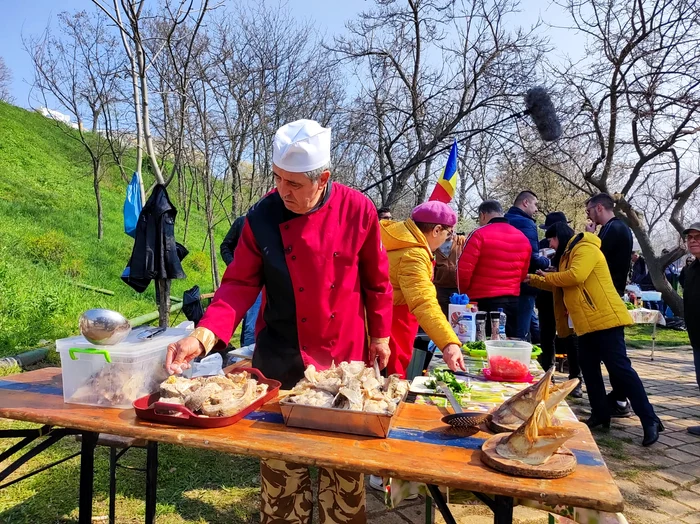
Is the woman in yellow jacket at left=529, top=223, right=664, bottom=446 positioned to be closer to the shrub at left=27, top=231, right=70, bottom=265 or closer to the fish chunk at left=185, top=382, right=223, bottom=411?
the fish chunk at left=185, top=382, right=223, bottom=411

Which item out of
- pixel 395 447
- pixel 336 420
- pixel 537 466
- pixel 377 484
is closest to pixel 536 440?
pixel 537 466

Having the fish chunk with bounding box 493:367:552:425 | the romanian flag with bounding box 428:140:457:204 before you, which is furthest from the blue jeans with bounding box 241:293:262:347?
the fish chunk with bounding box 493:367:552:425

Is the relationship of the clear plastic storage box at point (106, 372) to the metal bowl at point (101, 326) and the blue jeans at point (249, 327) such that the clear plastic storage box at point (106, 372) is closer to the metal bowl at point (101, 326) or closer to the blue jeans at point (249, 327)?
the metal bowl at point (101, 326)

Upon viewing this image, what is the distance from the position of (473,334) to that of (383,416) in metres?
2.08

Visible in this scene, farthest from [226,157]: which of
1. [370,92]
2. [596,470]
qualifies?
[596,470]

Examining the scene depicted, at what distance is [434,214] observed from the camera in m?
3.03

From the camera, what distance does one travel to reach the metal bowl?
1.84 meters

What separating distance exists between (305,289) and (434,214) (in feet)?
3.99

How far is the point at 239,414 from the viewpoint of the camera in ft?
5.49

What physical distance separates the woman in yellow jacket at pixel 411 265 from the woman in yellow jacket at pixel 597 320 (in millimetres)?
1827

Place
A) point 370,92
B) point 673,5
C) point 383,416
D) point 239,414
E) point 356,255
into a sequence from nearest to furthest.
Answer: point 383,416 < point 239,414 < point 356,255 < point 673,5 < point 370,92

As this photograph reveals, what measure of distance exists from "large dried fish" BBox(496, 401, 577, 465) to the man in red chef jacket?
0.79 meters

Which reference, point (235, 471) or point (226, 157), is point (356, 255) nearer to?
point (235, 471)

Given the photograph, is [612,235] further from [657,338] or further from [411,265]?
[657,338]
